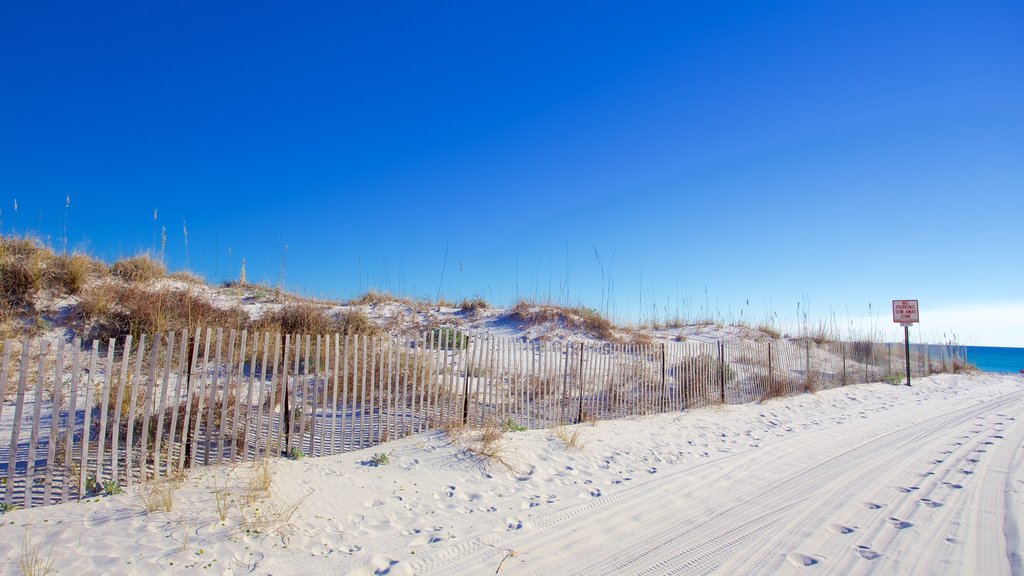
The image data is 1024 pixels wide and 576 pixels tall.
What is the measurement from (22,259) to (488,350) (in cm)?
1089

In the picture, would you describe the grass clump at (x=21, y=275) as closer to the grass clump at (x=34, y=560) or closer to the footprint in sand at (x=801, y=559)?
the grass clump at (x=34, y=560)

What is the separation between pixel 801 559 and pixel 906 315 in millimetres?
21000

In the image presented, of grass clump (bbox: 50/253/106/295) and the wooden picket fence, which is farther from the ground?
grass clump (bbox: 50/253/106/295)

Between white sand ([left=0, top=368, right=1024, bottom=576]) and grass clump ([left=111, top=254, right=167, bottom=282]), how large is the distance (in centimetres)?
1014

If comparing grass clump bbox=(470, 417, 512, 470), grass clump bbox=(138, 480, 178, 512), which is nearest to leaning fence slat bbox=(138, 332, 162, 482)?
grass clump bbox=(138, 480, 178, 512)

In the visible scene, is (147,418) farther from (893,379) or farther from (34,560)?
(893,379)

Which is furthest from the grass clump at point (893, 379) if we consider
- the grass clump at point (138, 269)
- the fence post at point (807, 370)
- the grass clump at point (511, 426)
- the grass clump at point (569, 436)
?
the grass clump at point (138, 269)

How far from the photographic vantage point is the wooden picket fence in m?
4.83

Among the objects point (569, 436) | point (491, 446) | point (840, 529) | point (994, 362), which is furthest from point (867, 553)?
point (994, 362)

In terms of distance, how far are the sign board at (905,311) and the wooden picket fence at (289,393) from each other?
7532mm

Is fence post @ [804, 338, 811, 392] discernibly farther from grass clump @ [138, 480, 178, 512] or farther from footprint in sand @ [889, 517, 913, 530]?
grass clump @ [138, 480, 178, 512]

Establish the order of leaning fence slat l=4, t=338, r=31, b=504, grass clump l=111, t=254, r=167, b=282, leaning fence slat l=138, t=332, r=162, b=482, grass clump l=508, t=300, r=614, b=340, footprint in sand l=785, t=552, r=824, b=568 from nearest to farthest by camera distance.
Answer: footprint in sand l=785, t=552, r=824, b=568 < leaning fence slat l=4, t=338, r=31, b=504 < leaning fence slat l=138, t=332, r=162, b=482 < grass clump l=111, t=254, r=167, b=282 < grass clump l=508, t=300, r=614, b=340

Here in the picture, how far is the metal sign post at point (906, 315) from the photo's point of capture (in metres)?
19.7

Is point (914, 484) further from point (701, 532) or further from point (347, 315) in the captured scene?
point (347, 315)
